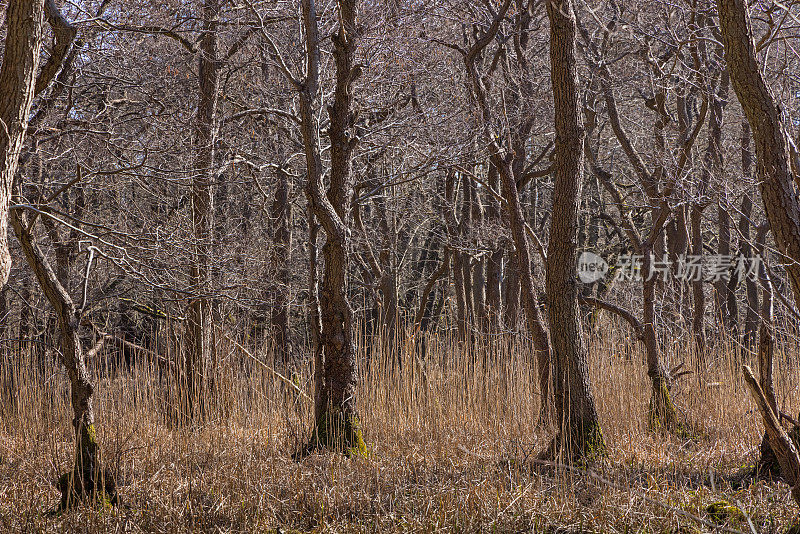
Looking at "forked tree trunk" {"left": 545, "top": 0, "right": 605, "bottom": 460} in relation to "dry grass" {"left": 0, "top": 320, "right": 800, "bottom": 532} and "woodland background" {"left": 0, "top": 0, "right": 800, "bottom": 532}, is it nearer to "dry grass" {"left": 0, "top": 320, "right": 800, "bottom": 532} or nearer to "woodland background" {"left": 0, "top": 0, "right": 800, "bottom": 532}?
"woodland background" {"left": 0, "top": 0, "right": 800, "bottom": 532}

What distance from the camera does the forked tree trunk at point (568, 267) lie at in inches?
147

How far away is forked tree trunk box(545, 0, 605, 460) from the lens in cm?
373

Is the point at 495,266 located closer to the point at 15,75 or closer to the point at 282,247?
the point at 282,247

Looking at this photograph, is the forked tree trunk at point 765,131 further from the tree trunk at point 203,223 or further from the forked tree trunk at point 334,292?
the tree trunk at point 203,223

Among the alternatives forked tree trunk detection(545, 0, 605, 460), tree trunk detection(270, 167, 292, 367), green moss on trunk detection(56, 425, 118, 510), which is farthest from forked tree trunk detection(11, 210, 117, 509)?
tree trunk detection(270, 167, 292, 367)

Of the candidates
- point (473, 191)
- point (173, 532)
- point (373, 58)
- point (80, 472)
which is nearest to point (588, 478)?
point (173, 532)

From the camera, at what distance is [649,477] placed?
363cm

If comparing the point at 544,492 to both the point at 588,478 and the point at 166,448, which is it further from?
the point at 166,448

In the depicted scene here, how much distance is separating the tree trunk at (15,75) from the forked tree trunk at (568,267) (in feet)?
8.17

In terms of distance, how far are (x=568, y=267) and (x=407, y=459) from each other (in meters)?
1.47

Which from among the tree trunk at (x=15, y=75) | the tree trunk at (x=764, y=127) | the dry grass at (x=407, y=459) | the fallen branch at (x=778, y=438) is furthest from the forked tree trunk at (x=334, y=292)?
the fallen branch at (x=778, y=438)

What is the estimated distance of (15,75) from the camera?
94.7 inches

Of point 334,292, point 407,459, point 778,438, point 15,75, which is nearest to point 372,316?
point 334,292

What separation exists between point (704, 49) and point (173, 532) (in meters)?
5.28
